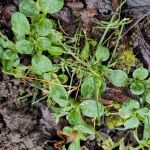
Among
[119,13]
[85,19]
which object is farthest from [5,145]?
[119,13]

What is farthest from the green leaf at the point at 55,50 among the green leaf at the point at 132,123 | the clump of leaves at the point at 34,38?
the green leaf at the point at 132,123

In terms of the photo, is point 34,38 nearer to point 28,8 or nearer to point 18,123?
point 28,8

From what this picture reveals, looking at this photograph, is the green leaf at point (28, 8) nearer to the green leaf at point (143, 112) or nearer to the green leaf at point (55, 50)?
the green leaf at point (55, 50)

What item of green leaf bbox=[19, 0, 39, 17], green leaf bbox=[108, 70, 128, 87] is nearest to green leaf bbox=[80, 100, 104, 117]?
green leaf bbox=[108, 70, 128, 87]

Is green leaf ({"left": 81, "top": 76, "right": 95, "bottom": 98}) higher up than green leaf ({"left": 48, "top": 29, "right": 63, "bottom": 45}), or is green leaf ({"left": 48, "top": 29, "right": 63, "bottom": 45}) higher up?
green leaf ({"left": 48, "top": 29, "right": 63, "bottom": 45})

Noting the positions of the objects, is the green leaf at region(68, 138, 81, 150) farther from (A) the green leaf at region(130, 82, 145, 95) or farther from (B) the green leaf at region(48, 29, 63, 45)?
(B) the green leaf at region(48, 29, 63, 45)
